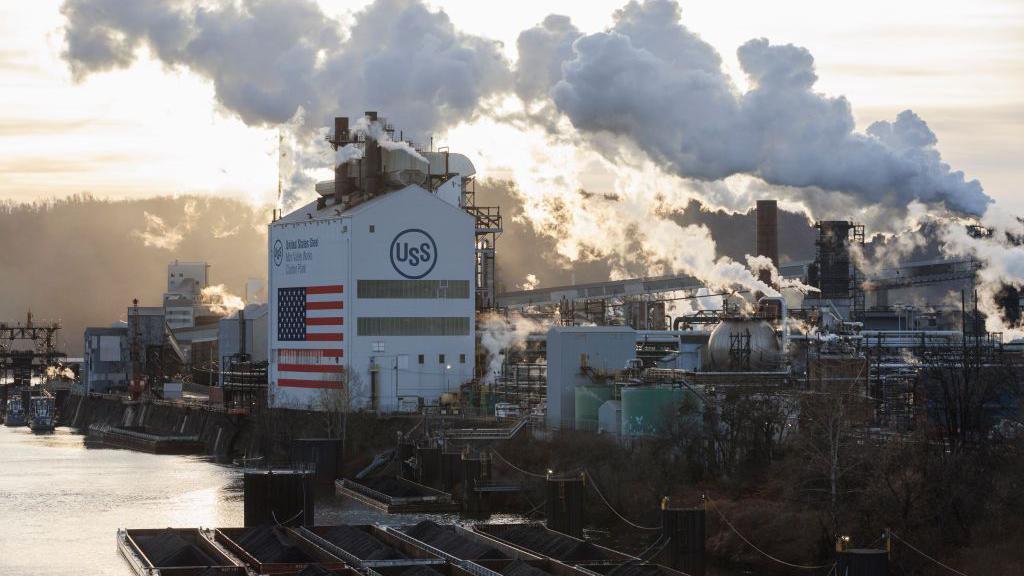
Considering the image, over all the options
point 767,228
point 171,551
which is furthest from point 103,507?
point 767,228

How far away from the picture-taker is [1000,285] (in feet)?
234

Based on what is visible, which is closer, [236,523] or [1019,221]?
[236,523]

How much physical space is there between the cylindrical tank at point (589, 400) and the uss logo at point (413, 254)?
2088cm

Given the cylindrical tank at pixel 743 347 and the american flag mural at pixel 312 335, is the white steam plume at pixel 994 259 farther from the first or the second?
the american flag mural at pixel 312 335

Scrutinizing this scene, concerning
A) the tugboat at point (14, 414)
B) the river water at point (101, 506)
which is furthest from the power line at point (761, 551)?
the tugboat at point (14, 414)

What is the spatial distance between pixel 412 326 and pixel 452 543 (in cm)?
3869

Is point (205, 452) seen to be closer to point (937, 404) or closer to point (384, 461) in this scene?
point (384, 461)

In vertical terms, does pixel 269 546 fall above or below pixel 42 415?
below

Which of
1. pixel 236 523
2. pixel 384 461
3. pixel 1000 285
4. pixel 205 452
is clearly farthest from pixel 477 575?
pixel 205 452

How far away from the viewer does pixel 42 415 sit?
125 metres

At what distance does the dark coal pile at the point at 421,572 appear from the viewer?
39.5 metres

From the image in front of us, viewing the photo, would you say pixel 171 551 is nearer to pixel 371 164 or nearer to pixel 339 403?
pixel 339 403

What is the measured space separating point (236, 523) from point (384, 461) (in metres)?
13.4

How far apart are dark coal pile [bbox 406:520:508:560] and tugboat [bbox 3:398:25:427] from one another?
96554 mm
